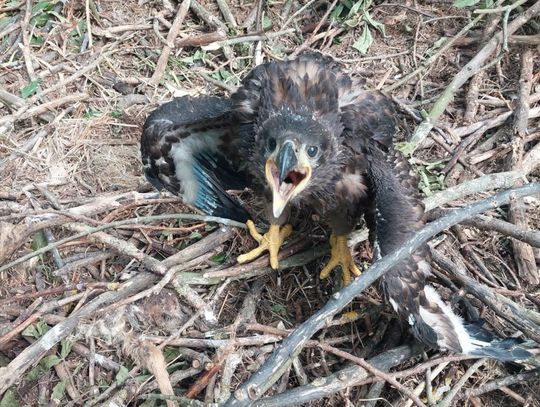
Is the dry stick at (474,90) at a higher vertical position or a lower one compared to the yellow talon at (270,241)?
higher

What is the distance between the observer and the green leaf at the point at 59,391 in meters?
3.15

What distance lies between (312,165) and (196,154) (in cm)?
92

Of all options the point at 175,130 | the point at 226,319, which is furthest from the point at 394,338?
the point at 175,130

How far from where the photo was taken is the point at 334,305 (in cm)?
276

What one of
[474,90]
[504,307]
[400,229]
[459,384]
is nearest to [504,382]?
[459,384]

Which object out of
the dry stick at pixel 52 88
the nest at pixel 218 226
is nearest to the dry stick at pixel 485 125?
the nest at pixel 218 226

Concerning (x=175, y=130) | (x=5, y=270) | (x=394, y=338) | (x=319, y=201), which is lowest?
(x=394, y=338)

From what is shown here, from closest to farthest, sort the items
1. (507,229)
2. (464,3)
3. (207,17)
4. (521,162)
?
(507,229), (521,162), (464,3), (207,17)

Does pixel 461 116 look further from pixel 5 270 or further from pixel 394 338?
pixel 5 270

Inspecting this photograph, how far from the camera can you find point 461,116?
425cm

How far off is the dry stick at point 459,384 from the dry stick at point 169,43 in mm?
2628

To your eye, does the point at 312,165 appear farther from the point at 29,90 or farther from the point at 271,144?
the point at 29,90

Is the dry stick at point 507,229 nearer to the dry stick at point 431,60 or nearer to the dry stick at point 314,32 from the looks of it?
the dry stick at point 431,60

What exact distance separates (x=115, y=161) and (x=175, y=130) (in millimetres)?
693
